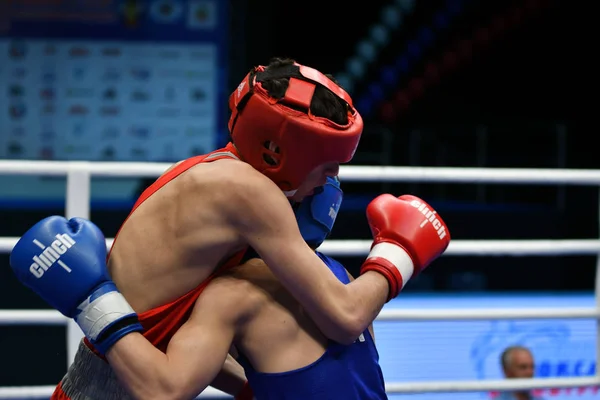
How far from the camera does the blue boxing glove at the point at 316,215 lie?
60.5 inches

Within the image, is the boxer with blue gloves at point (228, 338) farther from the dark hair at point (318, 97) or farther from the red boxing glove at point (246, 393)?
the dark hair at point (318, 97)

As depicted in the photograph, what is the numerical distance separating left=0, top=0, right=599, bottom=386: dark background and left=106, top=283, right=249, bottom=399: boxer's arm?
237 centimetres

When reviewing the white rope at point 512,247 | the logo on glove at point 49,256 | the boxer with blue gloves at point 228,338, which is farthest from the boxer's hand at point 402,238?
the logo on glove at point 49,256

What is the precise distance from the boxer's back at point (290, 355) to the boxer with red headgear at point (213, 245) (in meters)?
0.04

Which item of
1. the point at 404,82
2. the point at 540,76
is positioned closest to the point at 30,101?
the point at 404,82

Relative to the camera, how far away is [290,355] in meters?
1.41

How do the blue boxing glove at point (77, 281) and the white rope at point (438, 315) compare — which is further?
the white rope at point (438, 315)

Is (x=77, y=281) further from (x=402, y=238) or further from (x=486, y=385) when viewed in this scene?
(x=486, y=385)

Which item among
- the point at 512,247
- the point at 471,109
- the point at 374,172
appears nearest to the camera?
the point at 374,172

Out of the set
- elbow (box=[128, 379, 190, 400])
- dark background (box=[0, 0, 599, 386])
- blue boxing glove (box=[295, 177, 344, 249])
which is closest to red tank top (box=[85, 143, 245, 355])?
elbow (box=[128, 379, 190, 400])

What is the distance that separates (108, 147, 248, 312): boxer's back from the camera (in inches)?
54.6

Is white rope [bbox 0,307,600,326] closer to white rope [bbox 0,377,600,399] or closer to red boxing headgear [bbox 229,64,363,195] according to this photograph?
white rope [bbox 0,377,600,399]

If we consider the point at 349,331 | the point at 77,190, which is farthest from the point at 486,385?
the point at 77,190

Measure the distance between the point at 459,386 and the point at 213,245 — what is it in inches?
41.4
